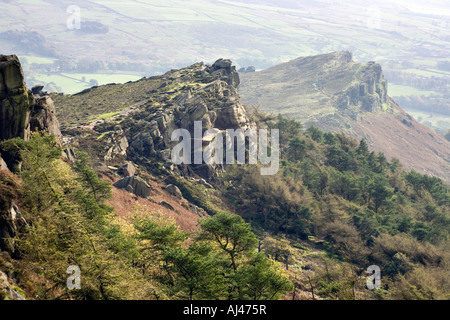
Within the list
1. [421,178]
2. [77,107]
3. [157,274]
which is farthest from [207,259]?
[421,178]

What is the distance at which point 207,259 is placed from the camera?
36.2 meters

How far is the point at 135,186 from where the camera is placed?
67062 millimetres

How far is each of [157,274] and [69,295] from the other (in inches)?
455

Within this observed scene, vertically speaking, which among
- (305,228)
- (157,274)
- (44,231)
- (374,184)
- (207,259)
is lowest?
(305,228)

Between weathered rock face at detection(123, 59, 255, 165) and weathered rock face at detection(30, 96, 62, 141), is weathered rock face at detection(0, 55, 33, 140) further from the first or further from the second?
weathered rock face at detection(123, 59, 255, 165)

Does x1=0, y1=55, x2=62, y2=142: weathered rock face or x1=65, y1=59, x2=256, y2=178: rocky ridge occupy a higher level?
x1=0, y1=55, x2=62, y2=142: weathered rock face

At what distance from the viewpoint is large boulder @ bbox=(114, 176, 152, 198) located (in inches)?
2606

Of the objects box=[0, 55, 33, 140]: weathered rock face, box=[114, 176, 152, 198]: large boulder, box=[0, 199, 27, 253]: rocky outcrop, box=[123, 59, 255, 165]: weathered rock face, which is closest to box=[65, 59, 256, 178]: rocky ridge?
box=[123, 59, 255, 165]: weathered rock face

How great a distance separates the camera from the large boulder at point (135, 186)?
66.2 meters

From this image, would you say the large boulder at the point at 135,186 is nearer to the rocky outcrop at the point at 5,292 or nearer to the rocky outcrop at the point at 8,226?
the rocky outcrop at the point at 8,226

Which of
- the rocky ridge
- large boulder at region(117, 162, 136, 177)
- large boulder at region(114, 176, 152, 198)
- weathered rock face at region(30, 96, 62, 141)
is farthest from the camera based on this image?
the rocky ridge

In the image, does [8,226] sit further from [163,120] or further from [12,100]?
[163,120]

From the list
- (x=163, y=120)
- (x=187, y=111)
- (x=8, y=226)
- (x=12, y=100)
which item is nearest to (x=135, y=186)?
(x=163, y=120)
